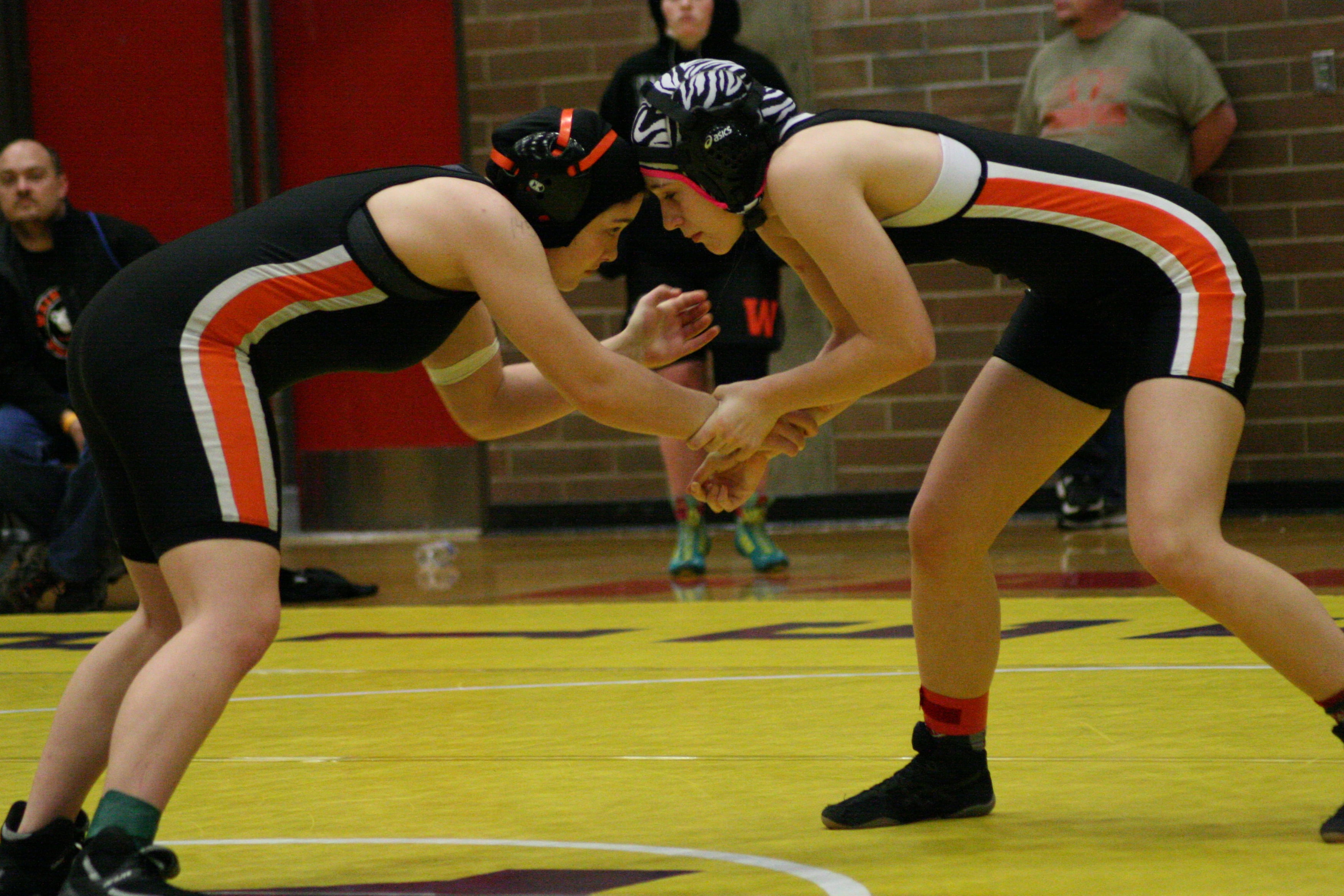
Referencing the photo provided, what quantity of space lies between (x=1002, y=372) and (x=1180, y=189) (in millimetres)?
391

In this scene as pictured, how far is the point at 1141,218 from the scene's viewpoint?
2578 millimetres

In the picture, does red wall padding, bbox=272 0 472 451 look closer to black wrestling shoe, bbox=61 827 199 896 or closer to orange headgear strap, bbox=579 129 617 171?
orange headgear strap, bbox=579 129 617 171

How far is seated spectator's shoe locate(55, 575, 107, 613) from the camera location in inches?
235

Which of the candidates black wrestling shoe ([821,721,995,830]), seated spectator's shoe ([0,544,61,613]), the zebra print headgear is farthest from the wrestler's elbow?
seated spectator's shoe ([0,544,61,613])

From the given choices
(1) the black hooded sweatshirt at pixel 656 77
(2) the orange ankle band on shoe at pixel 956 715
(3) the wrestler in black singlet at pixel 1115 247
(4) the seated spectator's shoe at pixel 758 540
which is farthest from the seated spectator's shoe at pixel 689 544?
(3) the wrestler in black singlet at pixel 1115 247

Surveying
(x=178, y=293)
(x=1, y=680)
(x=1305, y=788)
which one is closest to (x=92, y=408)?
(x=178, y=293)

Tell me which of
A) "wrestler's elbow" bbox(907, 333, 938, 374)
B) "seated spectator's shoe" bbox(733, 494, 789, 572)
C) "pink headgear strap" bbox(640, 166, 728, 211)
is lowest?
"seated spectator's shoe" bbox(733, 494, 789, 572)

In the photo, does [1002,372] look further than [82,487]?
No

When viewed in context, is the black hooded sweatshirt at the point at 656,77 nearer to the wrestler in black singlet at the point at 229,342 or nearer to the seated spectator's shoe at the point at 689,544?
the seated spectator's shoe at the point at 689,544

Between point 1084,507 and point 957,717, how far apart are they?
4.55 metres

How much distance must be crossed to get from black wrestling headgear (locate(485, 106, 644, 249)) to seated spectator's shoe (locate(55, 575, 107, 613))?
3839mm

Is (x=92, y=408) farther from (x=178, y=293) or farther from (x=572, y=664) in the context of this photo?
(x=572, y=664)

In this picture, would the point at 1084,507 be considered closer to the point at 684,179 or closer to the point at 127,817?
the point at 684,179

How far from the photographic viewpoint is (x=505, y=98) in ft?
27.7
